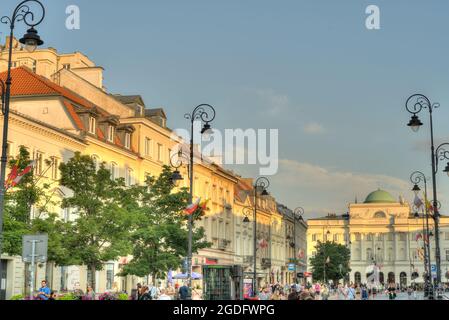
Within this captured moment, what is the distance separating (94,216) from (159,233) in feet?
21.9

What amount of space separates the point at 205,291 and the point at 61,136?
1432 centimetres

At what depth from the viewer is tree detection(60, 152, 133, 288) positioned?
33.2m

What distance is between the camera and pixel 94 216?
1340 inches

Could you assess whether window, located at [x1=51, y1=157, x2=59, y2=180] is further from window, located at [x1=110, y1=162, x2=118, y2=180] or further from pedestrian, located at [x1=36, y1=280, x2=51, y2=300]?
pedestrian, located at [x1=36, y1=280, x2=51, y2=300]

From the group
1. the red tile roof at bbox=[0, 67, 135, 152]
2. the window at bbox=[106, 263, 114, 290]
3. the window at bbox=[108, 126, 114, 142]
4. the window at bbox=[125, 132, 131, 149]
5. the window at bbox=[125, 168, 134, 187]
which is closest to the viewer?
the red tile roof at bbox=[0, 67, 135, 152]

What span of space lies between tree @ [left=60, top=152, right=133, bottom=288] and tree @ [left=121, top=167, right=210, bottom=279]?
2.96 meters

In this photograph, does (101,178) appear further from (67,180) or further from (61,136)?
(61,136)

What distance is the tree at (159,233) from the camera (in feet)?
131

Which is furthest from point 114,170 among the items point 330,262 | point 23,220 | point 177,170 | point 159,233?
point 330,262

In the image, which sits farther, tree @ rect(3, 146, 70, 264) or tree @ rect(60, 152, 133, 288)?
tree @ rect(60, 152, 133, 288)

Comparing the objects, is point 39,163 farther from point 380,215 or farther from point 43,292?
point 380,215

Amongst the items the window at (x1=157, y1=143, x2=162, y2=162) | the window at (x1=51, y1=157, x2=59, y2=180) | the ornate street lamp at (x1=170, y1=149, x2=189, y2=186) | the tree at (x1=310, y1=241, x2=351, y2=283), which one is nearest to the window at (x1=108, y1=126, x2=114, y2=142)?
the ornate street lamp at (x1=170, y1=149, x2=189, y2=186)

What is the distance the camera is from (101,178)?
3484 cm
